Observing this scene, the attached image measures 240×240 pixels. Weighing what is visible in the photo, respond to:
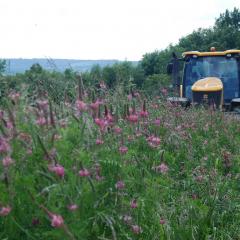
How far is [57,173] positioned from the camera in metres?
2.56

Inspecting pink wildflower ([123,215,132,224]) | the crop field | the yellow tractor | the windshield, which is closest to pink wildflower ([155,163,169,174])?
the crop field

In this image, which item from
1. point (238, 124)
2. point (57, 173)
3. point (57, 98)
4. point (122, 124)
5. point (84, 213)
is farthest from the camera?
point (238, 124)

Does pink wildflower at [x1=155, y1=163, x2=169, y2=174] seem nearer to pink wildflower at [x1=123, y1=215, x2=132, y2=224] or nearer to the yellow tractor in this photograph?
pink wildflower at [x1=123, y1=215, x2=132, y2=224]

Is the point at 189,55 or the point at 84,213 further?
the point at 189,55

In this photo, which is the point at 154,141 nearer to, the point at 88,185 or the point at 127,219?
the point at 127,219

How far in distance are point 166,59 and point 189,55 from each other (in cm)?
→ 4474

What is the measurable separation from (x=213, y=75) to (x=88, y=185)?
13.8 meters

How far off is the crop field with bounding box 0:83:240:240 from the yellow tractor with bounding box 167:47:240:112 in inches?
425

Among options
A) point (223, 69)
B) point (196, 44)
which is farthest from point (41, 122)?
point (196, 44)

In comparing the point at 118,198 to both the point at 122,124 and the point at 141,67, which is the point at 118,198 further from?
the point at 141,67

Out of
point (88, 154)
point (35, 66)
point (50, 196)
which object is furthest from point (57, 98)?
point (50, 196)

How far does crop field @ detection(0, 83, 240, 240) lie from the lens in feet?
8.74

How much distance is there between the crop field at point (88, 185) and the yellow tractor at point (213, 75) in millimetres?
10787

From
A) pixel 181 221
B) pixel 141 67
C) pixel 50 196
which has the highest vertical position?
pixel 50 196
